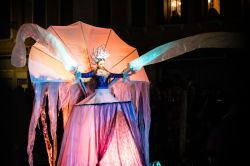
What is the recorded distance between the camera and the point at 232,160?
3406mm

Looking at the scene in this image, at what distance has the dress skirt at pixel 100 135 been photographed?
4.85 meters

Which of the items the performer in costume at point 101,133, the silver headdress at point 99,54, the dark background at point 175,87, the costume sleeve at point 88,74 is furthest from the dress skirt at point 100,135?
the dark background at point 175,87

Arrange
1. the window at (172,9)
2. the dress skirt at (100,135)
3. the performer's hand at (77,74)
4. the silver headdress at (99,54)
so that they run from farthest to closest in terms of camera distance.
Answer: the window at (172,9), the silver headdress at (99,54), the performer's hand at (77,74), the dress skirt at (100,135)

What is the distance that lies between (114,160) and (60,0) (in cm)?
1325

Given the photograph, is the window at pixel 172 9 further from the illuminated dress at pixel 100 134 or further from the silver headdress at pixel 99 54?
the illuminated dress at pixel 100 134

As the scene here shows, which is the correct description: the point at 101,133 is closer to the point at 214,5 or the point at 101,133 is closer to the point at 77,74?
the point at 77,74

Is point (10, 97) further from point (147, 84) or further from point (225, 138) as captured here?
point (225, 138)

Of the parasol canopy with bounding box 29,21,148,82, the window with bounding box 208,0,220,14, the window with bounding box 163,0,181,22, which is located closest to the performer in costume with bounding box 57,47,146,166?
the parasol canopy with bounding box 29,21,148,82

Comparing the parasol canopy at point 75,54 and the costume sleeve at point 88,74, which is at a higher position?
the parasol canopy at point 75,54

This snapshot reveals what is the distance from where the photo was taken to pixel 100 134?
4.95 meters

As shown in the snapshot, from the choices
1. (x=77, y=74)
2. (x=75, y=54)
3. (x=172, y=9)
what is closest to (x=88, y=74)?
(x=77, y=74)

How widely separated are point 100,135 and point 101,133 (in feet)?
0.10

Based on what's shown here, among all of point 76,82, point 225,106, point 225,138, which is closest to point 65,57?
point 76,82

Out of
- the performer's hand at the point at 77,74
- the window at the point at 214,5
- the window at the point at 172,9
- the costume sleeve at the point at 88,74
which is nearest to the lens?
the performer's hand at the point at 77,74
